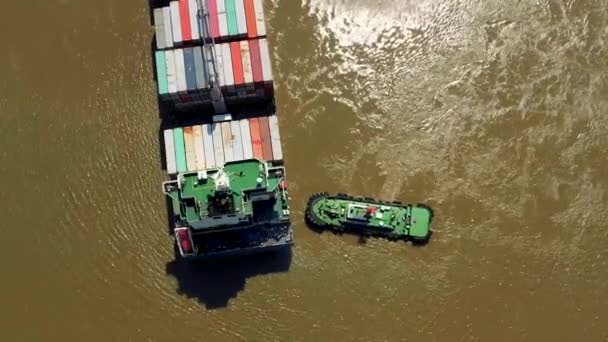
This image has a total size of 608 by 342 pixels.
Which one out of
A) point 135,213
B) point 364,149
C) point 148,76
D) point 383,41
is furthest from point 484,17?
point 135,213

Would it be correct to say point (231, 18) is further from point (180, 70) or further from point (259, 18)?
point (180, 70)

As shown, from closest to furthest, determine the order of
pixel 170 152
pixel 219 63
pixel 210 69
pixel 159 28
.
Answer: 1. pixel 210 69
2. pixel 219 63
3. pixel 170 152
4. pixel 159 28

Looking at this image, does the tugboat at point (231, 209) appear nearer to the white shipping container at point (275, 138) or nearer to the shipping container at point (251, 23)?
the white shipping container at point (275, 138)

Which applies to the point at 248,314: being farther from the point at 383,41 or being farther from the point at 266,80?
the point at 383,41

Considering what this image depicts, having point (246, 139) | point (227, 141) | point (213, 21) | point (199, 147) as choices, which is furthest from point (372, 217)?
point (213, 21)

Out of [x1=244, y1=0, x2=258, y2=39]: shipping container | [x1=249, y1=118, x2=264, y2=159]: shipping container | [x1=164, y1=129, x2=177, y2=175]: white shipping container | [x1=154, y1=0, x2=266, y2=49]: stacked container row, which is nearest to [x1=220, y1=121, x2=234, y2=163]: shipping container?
[x1=249, y1=118, x2=264, y2=159]: shipping container

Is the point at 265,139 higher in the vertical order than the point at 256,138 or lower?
lower

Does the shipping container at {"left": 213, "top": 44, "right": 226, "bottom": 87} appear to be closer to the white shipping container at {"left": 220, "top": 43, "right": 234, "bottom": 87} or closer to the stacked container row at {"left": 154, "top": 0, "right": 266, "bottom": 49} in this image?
the white shipping container at {"left": 220, "top": 43, "right": 234, "bottom": 87}
